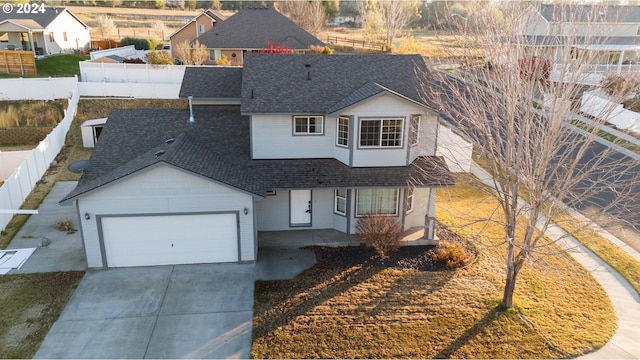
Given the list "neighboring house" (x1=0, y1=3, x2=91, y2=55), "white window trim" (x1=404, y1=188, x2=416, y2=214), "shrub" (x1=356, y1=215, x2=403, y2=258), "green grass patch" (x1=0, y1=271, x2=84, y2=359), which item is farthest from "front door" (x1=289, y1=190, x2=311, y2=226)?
"neighboring house" (x1=0, y1=3, x2=91, y2=55)

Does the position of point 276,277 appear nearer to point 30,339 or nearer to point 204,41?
point 30,339

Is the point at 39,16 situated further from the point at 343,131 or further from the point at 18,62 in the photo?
the point at 343,131

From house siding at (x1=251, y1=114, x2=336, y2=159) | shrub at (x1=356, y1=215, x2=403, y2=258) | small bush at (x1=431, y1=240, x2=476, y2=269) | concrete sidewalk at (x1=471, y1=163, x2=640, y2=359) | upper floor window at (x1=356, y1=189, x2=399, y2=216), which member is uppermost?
house siding at (x1=251, y1=114, x2=336, y2=159)

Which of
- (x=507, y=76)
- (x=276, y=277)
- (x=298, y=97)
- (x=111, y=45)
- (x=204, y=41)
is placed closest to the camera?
(x=507, y=76)

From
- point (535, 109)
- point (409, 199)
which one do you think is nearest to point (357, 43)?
point (409, 199)

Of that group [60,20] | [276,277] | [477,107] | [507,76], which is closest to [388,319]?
[276,277]

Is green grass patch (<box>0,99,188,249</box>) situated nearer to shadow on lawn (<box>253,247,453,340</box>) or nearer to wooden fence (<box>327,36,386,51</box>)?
shadow on lawn (<box>253,247,453,340</box>)

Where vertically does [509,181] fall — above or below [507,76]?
below
